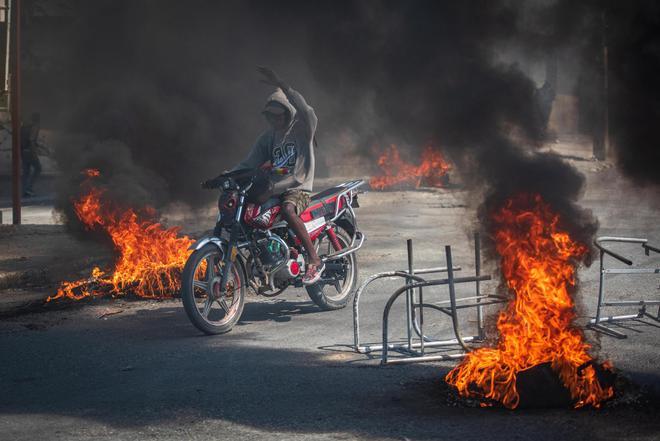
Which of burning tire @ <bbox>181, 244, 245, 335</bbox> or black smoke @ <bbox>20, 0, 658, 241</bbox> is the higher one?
black smoke @ <bbox>20, 0, 658, 241</bbox>

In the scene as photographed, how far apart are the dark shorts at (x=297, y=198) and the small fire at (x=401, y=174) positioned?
12.3 metres

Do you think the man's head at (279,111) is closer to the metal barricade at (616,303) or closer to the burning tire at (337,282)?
the burning tire at (337,282)

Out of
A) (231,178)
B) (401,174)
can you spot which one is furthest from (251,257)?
(401,174)

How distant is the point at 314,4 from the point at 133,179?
3.39 metres

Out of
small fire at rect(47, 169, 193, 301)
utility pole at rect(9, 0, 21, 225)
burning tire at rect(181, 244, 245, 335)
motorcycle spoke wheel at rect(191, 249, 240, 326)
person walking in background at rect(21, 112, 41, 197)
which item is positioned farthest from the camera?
person walking in background at rect(21, 112, 41, 197)

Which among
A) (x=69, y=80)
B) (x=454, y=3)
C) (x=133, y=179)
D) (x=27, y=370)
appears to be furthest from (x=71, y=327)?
(x=69, y=80)

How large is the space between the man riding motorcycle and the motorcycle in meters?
0.12

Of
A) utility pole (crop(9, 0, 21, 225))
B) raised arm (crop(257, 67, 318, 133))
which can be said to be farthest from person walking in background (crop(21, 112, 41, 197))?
raised arm (crop(257, 67, 318, 133))

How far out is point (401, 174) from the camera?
2123 cm

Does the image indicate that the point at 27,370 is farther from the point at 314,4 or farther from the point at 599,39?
the point at 314,4

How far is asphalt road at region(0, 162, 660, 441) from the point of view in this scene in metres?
4.79

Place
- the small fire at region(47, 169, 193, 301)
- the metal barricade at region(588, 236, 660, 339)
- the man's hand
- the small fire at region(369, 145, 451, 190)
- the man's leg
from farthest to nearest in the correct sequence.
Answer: the small fire at region(369, 145, 451, 190)
the small fire at region(47, 169, 193, 301)
the man's hand
the man's leg
the metal barricade at region(588, 236, 660, 339)

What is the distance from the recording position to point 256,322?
7789 mm

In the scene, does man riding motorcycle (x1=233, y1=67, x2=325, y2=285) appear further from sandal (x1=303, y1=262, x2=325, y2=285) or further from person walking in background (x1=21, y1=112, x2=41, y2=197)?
person walking in background (x1=21, y1=112, x2=41, y2=197)
